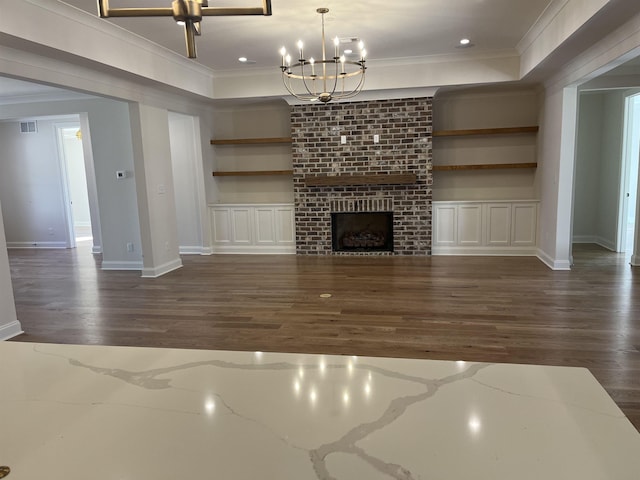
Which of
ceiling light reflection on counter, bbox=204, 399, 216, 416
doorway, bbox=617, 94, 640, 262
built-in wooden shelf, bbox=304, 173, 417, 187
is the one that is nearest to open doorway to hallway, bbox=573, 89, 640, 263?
doorway, bbox=617, 94, 640, 262

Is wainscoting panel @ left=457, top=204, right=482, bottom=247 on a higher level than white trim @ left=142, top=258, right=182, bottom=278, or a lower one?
higher

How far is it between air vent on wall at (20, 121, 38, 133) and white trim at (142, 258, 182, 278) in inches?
171

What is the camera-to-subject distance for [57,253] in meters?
8.23

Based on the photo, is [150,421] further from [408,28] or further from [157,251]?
[157,251]

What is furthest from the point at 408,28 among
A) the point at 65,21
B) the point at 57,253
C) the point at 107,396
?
the point at 57,253

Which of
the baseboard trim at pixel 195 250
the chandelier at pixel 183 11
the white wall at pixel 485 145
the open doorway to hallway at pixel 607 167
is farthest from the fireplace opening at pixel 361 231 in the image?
the chandelier at pixel 183 11

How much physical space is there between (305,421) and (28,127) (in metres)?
9.67

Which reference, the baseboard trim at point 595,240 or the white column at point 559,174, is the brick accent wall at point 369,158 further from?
the baseboard trim at point 595,240

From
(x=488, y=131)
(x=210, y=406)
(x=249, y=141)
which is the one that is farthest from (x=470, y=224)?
(x=210, y=406)

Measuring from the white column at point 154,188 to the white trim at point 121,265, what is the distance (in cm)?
56

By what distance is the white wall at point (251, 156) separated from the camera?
7.83 meters

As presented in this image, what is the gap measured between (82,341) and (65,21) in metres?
2.80

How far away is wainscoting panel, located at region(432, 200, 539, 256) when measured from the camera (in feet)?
22.7

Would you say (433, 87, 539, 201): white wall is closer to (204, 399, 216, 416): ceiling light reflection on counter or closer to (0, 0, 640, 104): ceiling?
(0, 0, 640, 104): ceiling
